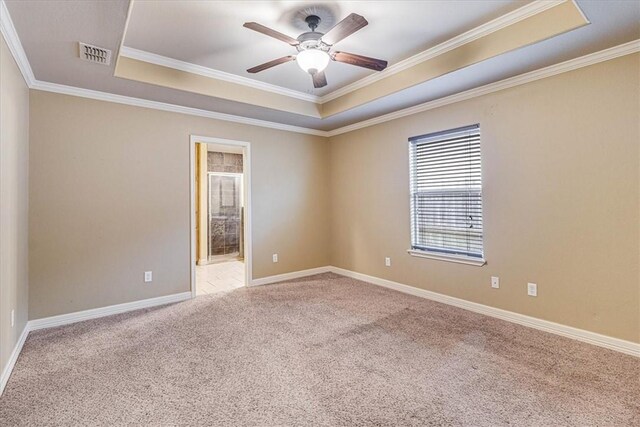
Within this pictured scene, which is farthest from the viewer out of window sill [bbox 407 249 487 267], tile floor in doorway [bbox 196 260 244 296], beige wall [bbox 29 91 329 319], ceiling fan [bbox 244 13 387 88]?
tile floor in doorway [bbox 196 260 244 296]

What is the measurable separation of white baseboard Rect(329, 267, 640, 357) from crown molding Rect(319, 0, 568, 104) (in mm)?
2601

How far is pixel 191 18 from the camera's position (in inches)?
101

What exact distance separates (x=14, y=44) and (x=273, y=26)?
6.45 ft

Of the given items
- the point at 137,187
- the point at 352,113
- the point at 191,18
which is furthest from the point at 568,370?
the point at 137,187

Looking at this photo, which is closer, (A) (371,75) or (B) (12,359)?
(B) (12,359)

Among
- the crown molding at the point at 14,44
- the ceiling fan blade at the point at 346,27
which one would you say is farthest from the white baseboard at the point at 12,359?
the ceiling fan blade at the point at 346,27

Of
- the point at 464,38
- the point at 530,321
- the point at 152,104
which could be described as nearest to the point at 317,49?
the point at 464,38

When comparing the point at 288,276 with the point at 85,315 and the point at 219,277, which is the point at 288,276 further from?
the point at 85,315

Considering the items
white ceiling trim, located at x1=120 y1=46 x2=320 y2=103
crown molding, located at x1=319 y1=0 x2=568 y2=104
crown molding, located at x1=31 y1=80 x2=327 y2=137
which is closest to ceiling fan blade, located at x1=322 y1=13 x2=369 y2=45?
crown molding, located at x1=319 y1=0 x2=568 y2=104

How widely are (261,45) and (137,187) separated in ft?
7.22

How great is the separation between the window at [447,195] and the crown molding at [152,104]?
82.9 inches

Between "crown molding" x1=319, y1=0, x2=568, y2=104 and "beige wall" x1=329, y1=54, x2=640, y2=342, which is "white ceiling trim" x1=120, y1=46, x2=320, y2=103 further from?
"beige wall" x1=329, y1=54, x2=640, y2=342

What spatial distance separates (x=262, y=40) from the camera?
9.59 feet

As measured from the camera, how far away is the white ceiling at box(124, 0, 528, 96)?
8.04 feet
